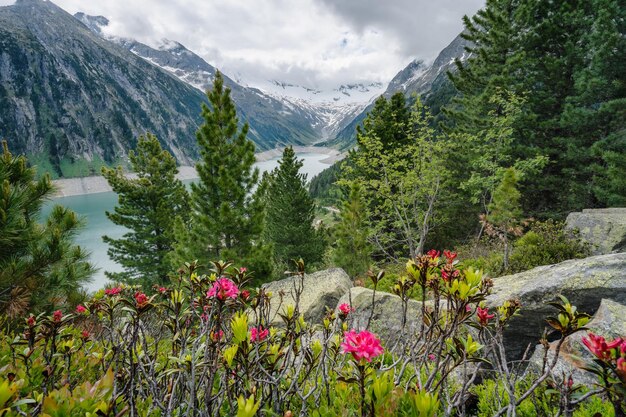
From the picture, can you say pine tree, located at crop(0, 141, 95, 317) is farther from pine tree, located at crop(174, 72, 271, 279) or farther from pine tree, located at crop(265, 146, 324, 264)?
pine tree, located at crop(265, 146, 324, 264)

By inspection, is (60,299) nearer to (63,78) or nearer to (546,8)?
(546,8)

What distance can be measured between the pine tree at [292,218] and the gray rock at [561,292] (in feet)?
70.0

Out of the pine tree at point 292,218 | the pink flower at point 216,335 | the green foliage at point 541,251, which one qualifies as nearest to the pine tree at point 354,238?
the green foliage at point 541,251

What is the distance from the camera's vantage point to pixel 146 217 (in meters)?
23.3

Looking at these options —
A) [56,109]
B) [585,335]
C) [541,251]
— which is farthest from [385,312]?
[56,109]

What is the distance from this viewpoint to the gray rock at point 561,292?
5.53m

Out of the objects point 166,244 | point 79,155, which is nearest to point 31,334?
point 166,244

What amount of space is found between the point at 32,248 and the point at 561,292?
31.5ft

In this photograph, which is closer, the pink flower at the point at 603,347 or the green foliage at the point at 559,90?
the pink flower at the point at 603,347

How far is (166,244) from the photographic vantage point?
965 inches

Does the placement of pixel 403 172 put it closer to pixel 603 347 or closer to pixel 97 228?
pixel 603 347

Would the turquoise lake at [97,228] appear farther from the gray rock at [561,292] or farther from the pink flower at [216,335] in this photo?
the gray rock at [561,292]

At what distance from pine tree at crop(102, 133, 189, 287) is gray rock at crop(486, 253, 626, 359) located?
70.5ft

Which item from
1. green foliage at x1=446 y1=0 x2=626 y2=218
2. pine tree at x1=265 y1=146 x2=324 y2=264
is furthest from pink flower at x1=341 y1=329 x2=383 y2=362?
pine tree at x1=265 y1=146 x2=324 y2=264
